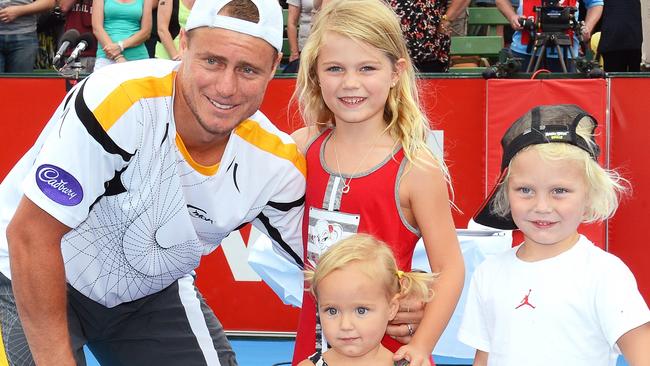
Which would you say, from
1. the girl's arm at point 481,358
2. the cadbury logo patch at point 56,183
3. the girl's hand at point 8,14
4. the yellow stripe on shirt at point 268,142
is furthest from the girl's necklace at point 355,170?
the girl's hand at point 8,14

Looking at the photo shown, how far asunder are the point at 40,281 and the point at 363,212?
1.04m

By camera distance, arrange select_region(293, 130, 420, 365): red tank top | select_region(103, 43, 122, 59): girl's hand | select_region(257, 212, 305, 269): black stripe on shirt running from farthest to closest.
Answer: select_region(103, 43, 122, 59): girl's hand → select_region(257, 212, 305, 269): black stripe on shirt → select_region(293, 130, 420, 365): red tank top

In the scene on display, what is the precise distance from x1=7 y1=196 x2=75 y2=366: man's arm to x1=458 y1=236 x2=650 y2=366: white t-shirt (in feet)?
4.26

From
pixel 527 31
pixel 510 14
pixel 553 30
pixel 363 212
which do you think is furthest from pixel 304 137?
pixel 510 14

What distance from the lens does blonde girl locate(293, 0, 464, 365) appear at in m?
3.35

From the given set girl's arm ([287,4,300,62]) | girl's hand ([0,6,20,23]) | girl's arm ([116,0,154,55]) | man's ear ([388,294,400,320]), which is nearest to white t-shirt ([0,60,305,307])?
man's ear ([388,294,400,320])

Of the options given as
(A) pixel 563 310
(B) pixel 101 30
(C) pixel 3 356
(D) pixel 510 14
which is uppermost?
(D) pixel 510 14

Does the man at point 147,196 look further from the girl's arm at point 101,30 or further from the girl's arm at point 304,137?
the girl's arm at point 101,30

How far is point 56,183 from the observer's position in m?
3.17

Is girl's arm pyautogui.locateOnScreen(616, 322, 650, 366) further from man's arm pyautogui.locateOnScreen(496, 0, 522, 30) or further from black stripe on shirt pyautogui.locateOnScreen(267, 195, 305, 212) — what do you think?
man's arm pyautogui.locateOnScreen(496, 0, 522, 30)

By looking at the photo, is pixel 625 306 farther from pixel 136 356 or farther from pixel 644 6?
pixel 644 6

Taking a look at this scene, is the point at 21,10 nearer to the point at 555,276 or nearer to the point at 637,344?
the point at 555,276

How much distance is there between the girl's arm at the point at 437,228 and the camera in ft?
10.9

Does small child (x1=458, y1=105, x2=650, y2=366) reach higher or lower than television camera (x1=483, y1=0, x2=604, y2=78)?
lower
